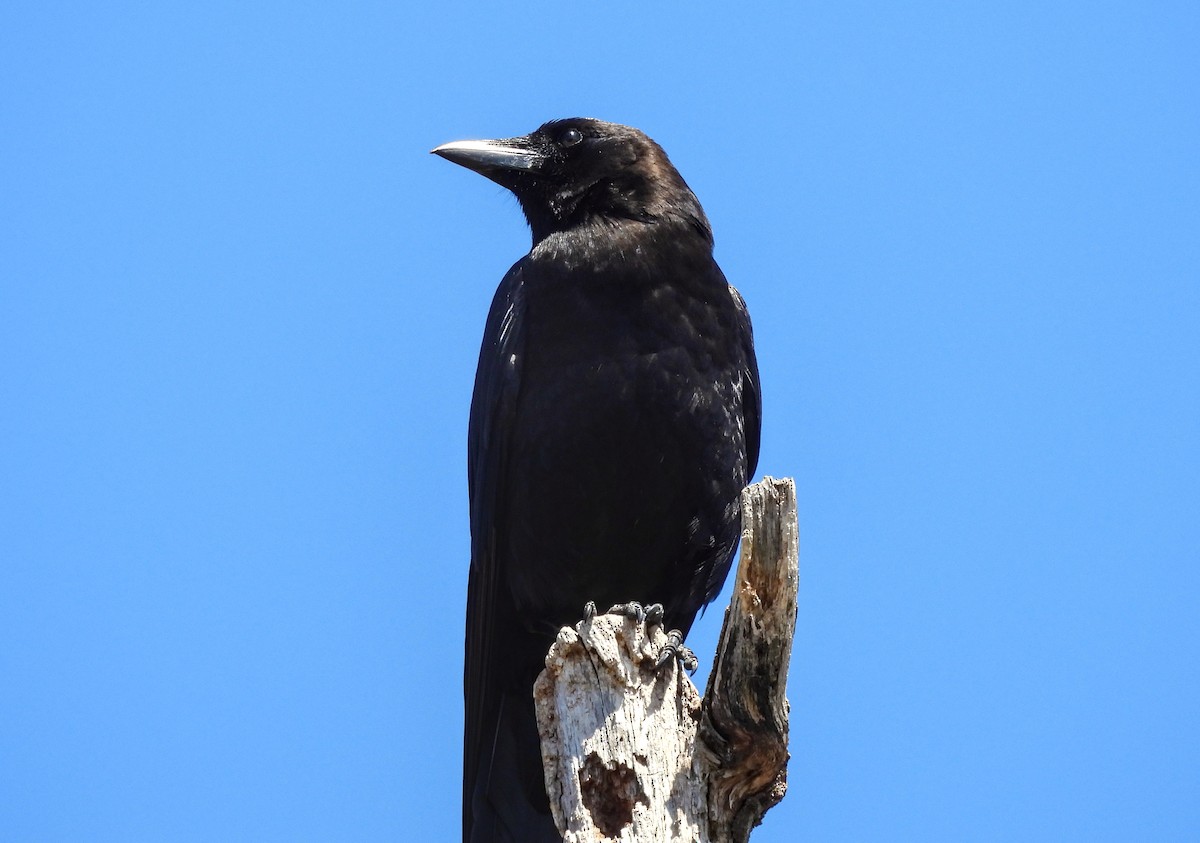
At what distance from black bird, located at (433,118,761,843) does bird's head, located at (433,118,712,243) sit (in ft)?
0.12

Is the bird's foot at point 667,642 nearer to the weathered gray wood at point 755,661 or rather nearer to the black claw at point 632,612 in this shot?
the black claw at point 632,612

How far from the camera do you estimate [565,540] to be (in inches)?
211

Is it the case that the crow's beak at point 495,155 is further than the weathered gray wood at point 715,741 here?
Yes

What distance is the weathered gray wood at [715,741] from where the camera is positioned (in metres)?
3.72

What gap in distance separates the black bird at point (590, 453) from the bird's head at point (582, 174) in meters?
0.04

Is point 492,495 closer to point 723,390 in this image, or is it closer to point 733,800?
point 723,390

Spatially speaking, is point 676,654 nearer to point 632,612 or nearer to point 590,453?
point 632,612

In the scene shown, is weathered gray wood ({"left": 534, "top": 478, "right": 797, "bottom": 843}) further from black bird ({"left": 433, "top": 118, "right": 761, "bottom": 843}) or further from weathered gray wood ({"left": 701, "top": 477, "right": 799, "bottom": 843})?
black bird ({"left": 433, "top": 118, "right": 761, "bottom": 843})

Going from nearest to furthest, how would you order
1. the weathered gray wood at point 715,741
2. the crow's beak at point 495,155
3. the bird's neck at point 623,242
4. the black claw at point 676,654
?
1. the weathered gray wood at point 715,741
2. the black claw at point 676,654
3. the bird's neck at point 623,242
4. the crow's beak at point 495,155

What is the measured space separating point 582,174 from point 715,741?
10.1ft

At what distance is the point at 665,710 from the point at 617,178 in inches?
111

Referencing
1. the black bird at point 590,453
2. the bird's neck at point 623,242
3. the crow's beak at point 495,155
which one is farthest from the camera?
the crow's beak at point 495,155

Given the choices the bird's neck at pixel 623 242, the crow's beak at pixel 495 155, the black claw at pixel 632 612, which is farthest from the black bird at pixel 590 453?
the black claw at pixel 632 612

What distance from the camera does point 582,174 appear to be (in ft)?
20.1
